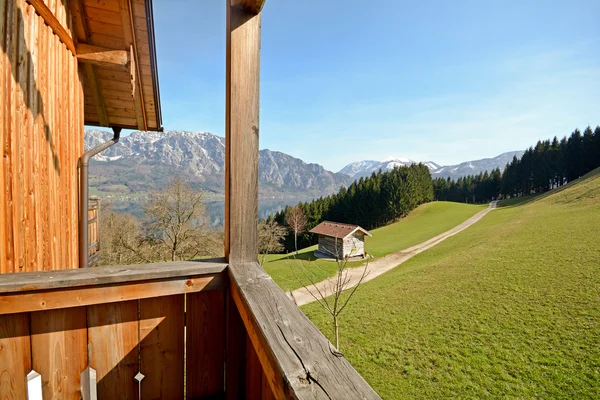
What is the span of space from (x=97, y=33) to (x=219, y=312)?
3.66 meters

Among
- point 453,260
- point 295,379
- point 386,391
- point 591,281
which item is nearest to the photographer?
point 295,379

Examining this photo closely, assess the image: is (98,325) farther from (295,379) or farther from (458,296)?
(458,296)

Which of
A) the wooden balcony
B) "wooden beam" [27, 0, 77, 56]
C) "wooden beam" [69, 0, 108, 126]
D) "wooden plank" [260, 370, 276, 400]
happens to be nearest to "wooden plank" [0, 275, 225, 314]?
the wooden balcony

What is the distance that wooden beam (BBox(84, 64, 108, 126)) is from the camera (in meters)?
3.77

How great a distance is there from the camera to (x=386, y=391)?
17.9 feet

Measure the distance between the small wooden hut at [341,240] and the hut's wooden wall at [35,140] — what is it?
55.7 feet

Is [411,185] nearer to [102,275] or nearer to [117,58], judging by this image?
[117,58]

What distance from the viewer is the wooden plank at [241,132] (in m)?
1.31

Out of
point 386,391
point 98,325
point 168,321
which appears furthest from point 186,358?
point 386,391

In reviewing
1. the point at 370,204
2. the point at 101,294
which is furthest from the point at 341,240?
the point at 370,204

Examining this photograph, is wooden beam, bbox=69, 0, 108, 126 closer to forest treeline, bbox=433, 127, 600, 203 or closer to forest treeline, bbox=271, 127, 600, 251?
forest treeline, bbox=271, 127, 600, 251

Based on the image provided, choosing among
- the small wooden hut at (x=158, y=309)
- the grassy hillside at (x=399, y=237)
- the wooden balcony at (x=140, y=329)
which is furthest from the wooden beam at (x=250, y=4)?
the grassy hillside at (x=399, y=237)

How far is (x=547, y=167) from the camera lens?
141 ft

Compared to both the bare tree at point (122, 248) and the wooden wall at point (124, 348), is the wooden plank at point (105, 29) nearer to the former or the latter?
the wooden wall at point (124, 348)
